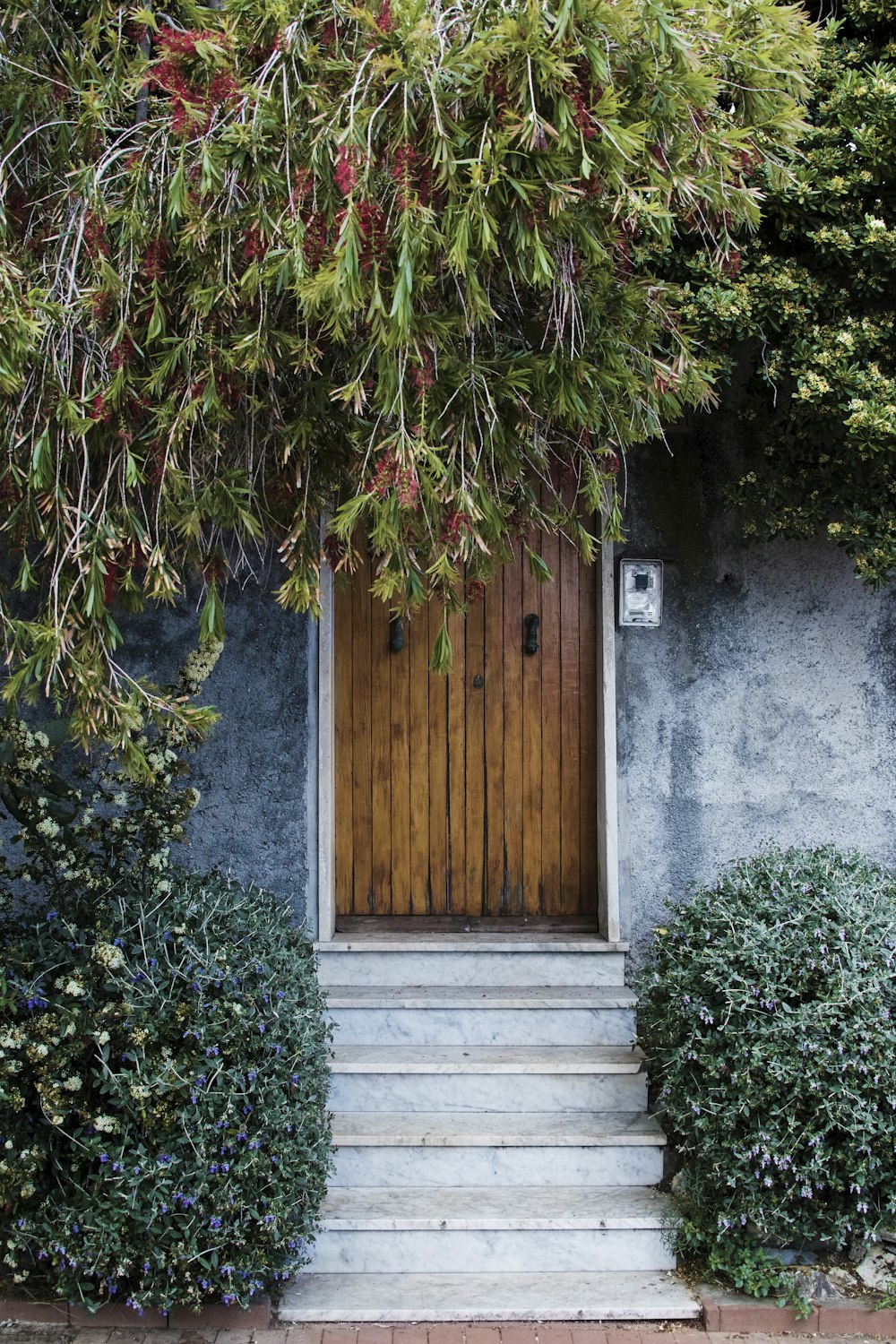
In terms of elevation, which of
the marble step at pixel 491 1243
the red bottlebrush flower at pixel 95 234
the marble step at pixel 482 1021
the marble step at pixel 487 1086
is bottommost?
the marble step at pixel 491 1243

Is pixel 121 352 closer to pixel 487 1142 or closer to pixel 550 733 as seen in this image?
pixel 550 733

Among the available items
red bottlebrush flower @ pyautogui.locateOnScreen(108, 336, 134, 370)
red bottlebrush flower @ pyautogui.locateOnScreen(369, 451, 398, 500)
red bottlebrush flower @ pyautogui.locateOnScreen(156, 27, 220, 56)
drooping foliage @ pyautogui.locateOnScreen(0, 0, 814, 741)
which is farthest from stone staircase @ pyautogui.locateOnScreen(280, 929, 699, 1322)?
red bottlebrush flower @ pyautogui.locateOnScreen(156, 27, 220, 56)

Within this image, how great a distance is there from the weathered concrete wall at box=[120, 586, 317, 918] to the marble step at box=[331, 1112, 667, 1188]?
4.07ft

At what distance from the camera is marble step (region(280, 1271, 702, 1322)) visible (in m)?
3.53

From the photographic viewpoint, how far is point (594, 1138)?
4.04 metres

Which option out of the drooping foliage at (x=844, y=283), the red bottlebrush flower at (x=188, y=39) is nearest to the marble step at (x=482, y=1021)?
the drooping foliage at (x=844, y=283)

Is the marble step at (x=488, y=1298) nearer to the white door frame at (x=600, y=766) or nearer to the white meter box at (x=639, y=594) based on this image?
the white door frame at (x=600, y=766)

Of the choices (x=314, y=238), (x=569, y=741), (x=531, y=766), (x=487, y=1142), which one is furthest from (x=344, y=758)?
(x=314, y=238)

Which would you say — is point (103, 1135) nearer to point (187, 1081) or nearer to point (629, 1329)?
point (187, 1081)

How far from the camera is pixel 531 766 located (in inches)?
206

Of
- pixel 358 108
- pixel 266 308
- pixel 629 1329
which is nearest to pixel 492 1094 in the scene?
pixel 629 1329

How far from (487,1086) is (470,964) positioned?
0.63 metres

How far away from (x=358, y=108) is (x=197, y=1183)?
309 centimetres

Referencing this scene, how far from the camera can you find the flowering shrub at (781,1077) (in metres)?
3.53
